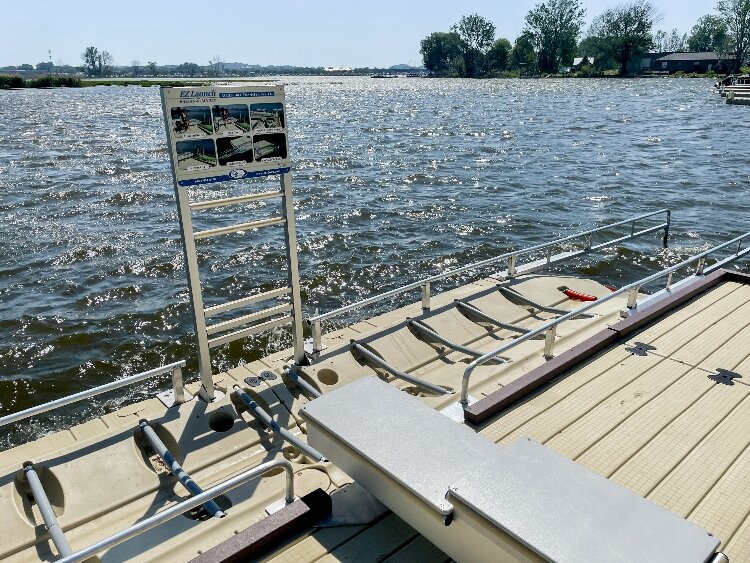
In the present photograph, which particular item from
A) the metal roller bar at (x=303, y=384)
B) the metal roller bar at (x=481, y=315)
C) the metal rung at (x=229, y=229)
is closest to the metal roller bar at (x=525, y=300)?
the metal roller bar at (x=481, y=315)

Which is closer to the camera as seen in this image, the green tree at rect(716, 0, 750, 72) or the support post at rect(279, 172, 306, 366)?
the support post at rect(279, 172, 306, 366)

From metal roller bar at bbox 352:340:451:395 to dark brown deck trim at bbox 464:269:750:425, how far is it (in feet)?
3.26

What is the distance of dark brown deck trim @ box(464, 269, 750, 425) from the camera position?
560 centimetres

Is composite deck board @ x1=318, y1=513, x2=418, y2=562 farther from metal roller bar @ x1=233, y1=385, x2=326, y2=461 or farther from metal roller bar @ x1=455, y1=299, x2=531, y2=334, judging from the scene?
metal roller bar @ x1=455, y1=299, x2=531, y2=334

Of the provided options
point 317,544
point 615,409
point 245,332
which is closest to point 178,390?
point 245,332

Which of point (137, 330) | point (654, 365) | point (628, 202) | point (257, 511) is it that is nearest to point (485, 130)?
point (628, 202)

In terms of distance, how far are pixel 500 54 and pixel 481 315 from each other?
15073 cm

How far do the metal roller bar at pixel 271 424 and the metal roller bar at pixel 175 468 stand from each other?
0.89 m

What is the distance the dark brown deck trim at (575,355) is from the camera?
5.60 metres

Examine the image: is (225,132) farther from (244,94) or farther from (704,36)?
(704,36)

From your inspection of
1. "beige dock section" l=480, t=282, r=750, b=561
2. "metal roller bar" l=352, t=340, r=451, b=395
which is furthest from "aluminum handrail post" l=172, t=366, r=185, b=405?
"beige dock section" l=480, t=282, r=750, b=561

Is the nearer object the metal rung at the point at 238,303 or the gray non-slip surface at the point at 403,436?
the gray non-slip surface at the point at 403,436

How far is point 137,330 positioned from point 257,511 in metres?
7.95

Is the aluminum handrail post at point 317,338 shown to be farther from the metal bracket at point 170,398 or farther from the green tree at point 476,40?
the green tree at point 476,40
